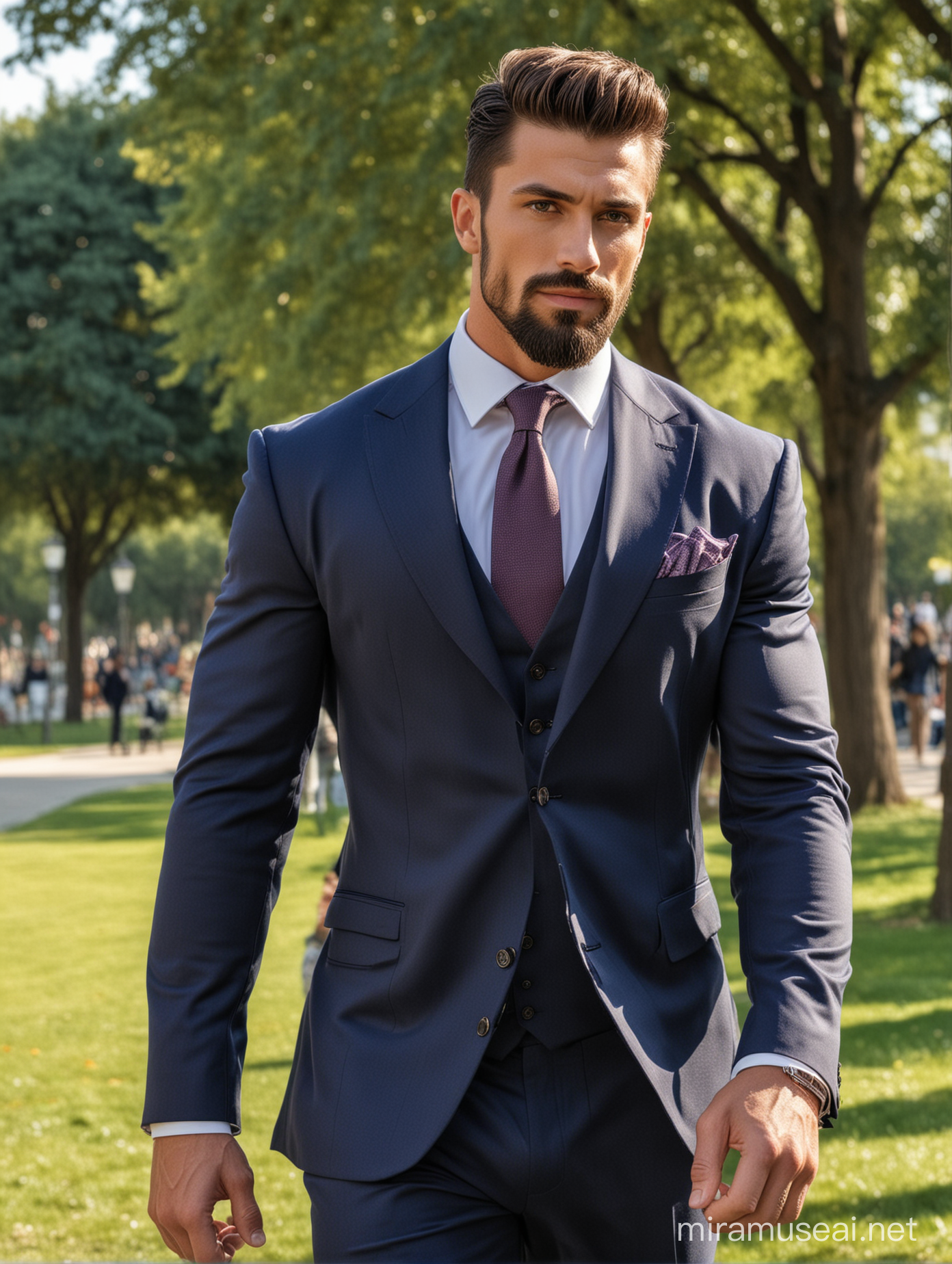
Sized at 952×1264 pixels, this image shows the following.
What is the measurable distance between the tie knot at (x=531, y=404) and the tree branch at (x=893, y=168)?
1506 centimetres

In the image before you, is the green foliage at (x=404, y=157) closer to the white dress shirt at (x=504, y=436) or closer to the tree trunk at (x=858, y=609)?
the tree trunk at (x=858, y=609)

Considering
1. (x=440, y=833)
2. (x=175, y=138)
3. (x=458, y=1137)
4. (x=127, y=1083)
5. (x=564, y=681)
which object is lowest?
(x=127, y=1083)

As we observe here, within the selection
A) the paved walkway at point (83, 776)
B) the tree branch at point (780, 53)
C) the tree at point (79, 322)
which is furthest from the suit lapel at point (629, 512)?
Answer: the tree at point (79, 322)

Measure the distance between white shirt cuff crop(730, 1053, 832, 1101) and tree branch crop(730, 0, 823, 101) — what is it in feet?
47.3

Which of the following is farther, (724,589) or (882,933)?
(882,933)

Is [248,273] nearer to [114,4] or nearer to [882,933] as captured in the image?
[114,4]

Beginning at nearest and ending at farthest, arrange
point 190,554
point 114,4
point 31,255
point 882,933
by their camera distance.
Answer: point 882,933, point 114,4, point 31,255, point 190,554

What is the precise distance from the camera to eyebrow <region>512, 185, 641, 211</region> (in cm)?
246

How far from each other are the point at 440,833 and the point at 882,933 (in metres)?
9.84

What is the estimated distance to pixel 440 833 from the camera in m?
2.49

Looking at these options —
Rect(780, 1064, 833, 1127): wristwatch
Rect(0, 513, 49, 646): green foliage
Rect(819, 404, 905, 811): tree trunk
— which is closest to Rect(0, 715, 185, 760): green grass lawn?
Rect(819, 404, 905, 811): tree trunk

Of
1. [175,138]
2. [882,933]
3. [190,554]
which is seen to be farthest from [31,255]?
[190,554]

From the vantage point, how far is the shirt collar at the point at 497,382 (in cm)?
264

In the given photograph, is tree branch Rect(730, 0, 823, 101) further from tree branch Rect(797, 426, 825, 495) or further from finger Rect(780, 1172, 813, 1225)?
finger Rect(780, 1172, 813, 1225)
